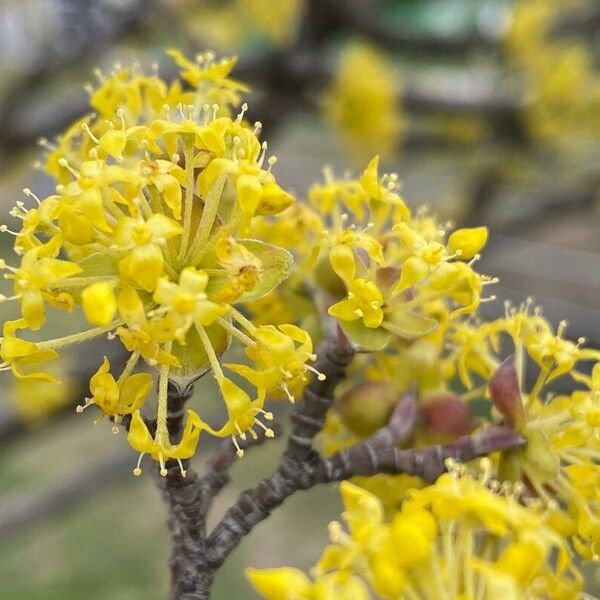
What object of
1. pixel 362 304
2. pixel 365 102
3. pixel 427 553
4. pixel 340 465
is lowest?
pixel 427 553

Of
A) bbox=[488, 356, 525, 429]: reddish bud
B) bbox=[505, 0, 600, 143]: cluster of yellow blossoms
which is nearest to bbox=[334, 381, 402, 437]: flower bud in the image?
bbox=[488, 356, 525, 429]: reddish bud

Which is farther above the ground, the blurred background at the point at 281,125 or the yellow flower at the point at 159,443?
the blurred background at the point at 281,125

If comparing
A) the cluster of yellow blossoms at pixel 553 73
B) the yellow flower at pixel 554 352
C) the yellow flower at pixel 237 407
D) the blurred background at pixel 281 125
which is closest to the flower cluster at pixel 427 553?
the yellow flower at pixel 237 407

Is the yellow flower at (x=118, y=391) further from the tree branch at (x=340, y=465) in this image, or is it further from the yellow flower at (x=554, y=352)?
the yellow flower at (x=554, y=352)

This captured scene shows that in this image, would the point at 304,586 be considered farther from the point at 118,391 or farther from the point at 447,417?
the point at 447,417

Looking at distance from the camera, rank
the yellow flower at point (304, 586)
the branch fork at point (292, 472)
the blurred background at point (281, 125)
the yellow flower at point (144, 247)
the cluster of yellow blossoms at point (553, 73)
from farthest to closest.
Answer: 1. the cluster of yellow blossoms at point (553, 73)
2. the blurred background at point (281, 125)
3. the branch fork at point (292, 472)
4. the yellow flower at point (144, 247)
5. the yellow flower at point (304, 586)

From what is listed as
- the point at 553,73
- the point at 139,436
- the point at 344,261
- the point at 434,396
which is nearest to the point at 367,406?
the point at 434,396
